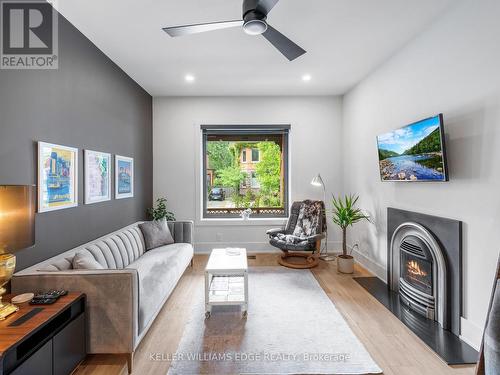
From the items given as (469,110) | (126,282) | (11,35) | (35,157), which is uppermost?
(11,35)

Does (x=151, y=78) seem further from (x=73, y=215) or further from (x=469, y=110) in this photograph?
(x=469, y=110)

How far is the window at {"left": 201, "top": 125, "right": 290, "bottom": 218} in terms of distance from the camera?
4844 mm

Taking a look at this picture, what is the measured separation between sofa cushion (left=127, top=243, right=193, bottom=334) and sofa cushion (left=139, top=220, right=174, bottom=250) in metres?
0.11

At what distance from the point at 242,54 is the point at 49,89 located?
2.08m

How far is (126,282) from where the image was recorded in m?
1.78

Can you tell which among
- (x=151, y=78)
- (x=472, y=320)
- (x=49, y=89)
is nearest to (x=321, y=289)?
(x=472, y=320)

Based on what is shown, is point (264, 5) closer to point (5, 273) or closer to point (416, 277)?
point (5, 273)

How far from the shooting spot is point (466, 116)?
81.7 inches

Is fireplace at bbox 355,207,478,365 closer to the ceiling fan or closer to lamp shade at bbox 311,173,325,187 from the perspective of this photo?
lamp shade at bbox 311,173,325,187

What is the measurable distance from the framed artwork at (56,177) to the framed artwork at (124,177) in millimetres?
819

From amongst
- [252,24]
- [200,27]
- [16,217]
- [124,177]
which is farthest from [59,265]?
[252,24]

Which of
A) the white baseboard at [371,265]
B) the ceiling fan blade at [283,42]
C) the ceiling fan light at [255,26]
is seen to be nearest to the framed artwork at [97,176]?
the ceiling fan light at [255,26]

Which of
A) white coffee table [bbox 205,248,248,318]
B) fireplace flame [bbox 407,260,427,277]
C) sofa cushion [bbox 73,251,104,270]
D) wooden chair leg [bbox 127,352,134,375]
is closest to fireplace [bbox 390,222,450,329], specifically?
fireplace flame [bbox 407,260,427,277]

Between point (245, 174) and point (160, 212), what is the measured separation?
1.75m
